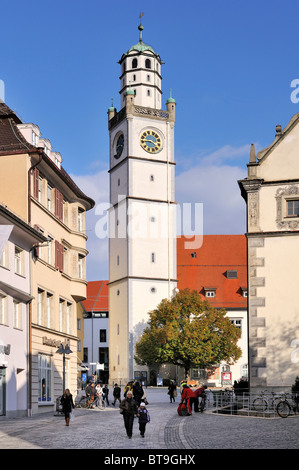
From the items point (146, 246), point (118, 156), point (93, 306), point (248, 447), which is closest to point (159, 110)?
point (118, 156)

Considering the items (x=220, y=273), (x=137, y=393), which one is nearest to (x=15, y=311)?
(x=137, y=393)

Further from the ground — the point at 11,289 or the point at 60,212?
the point at 60,212

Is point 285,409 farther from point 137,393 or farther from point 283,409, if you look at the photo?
point 137,393

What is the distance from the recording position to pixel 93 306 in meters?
118

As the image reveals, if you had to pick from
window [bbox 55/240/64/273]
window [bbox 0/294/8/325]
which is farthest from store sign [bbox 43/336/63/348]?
window [bbox 0/294/8/325]

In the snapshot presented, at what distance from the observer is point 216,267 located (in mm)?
95125

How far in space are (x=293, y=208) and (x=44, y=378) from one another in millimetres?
14523

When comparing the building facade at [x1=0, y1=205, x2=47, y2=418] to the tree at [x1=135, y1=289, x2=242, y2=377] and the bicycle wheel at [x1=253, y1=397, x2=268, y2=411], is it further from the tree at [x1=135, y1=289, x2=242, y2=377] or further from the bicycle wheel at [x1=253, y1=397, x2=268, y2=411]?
the tree at [x1=135, y1=289, x2=242, y2=377]

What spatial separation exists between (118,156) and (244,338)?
2512cm

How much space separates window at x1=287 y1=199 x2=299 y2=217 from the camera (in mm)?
32500

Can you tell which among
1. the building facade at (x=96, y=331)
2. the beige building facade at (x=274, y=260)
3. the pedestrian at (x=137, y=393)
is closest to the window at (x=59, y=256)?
the pedestrian at (x=137, y=393)

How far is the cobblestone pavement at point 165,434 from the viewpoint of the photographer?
18453 mm

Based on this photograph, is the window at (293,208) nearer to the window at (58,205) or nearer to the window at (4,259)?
the window at (4,259)

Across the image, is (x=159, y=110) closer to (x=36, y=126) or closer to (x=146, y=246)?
(x=146, y=246)
